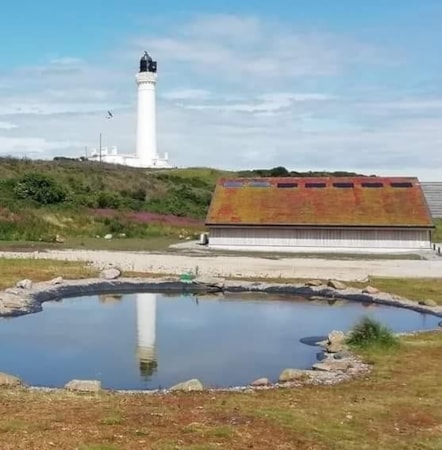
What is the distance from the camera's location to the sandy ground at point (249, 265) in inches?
1174

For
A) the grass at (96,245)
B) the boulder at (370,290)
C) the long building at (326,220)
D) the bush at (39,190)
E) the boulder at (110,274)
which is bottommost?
the boulder at (370,290)

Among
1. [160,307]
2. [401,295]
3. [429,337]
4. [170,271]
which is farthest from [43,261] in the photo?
[429,337]

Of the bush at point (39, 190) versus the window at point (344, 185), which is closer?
the window at point (344, 185)

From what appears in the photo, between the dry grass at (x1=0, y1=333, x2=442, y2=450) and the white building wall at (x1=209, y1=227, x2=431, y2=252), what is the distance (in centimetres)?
2861

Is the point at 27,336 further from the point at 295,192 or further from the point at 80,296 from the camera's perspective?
the point at 295,192

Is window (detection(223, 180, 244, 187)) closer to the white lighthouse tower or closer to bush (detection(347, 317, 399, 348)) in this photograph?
bush (detection(347, 317, 399, 348))

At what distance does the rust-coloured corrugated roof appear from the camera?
41.4 metres

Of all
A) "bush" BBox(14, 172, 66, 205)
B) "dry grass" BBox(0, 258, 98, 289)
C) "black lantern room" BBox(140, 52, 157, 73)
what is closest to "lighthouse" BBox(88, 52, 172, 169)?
"black lantern room" BBox(140, 52, 157, 73)

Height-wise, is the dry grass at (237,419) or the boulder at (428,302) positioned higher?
the boulder at (428,302)

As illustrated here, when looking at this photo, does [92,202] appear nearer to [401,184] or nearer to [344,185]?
[344,185]

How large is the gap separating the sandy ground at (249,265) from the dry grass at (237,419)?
16.9m

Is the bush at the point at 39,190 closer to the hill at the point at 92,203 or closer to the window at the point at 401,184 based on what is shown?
the hill at the point at 92,203

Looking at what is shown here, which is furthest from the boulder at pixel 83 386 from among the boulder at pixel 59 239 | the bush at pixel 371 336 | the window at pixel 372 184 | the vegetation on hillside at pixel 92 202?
the window at pixel 372 184

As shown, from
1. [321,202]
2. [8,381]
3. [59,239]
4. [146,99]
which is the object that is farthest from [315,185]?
[146,99]
